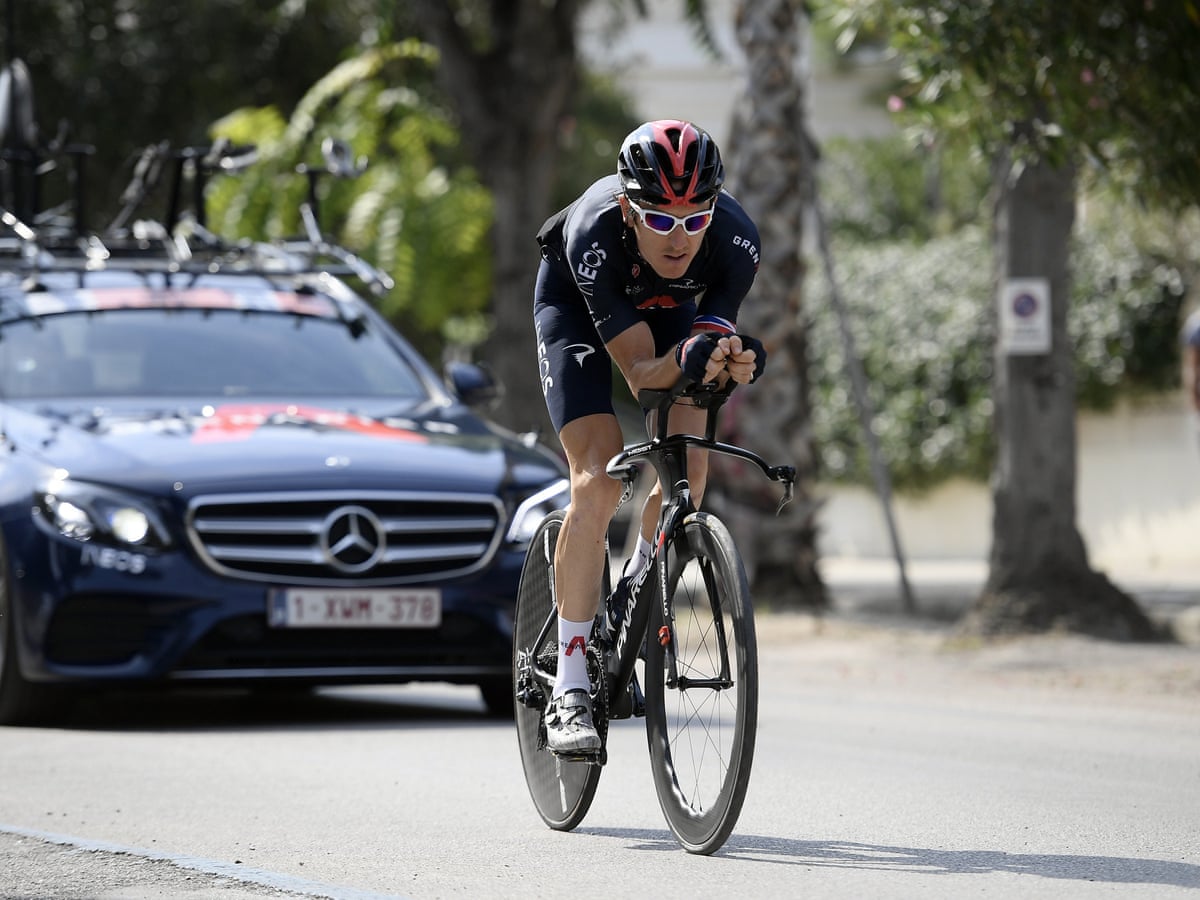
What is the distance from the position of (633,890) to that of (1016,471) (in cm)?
827

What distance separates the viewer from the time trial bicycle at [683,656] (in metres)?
5.36

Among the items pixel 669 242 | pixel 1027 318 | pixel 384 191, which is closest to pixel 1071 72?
pixel 1027 318

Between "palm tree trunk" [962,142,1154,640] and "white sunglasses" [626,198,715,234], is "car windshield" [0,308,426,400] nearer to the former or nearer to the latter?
"white sunglasses" [626,198,715,234]

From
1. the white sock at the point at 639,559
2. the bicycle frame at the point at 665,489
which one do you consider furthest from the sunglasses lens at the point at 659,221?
the white sock at the point at 639,559

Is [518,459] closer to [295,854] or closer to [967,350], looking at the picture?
[295,854]

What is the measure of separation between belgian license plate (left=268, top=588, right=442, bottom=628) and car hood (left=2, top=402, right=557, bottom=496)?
0.41 meters

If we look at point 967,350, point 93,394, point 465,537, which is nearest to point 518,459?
point 465,537

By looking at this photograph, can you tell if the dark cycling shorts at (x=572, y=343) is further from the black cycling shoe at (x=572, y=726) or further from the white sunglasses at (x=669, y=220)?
the black cycling shoe at (x=572, y=726)

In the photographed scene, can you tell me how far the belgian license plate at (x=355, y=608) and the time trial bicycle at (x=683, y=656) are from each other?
2530 millimetres

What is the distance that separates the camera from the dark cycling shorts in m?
5.90

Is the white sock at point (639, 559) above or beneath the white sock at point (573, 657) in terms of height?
above

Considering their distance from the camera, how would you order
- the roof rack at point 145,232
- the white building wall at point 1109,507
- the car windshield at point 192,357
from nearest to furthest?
the car windshield at point 192,357 < the roof rack at point 145,232 < the white building wall at point 1109,507

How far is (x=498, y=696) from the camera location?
9352 mm

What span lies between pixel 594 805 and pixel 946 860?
1417 millimetres
